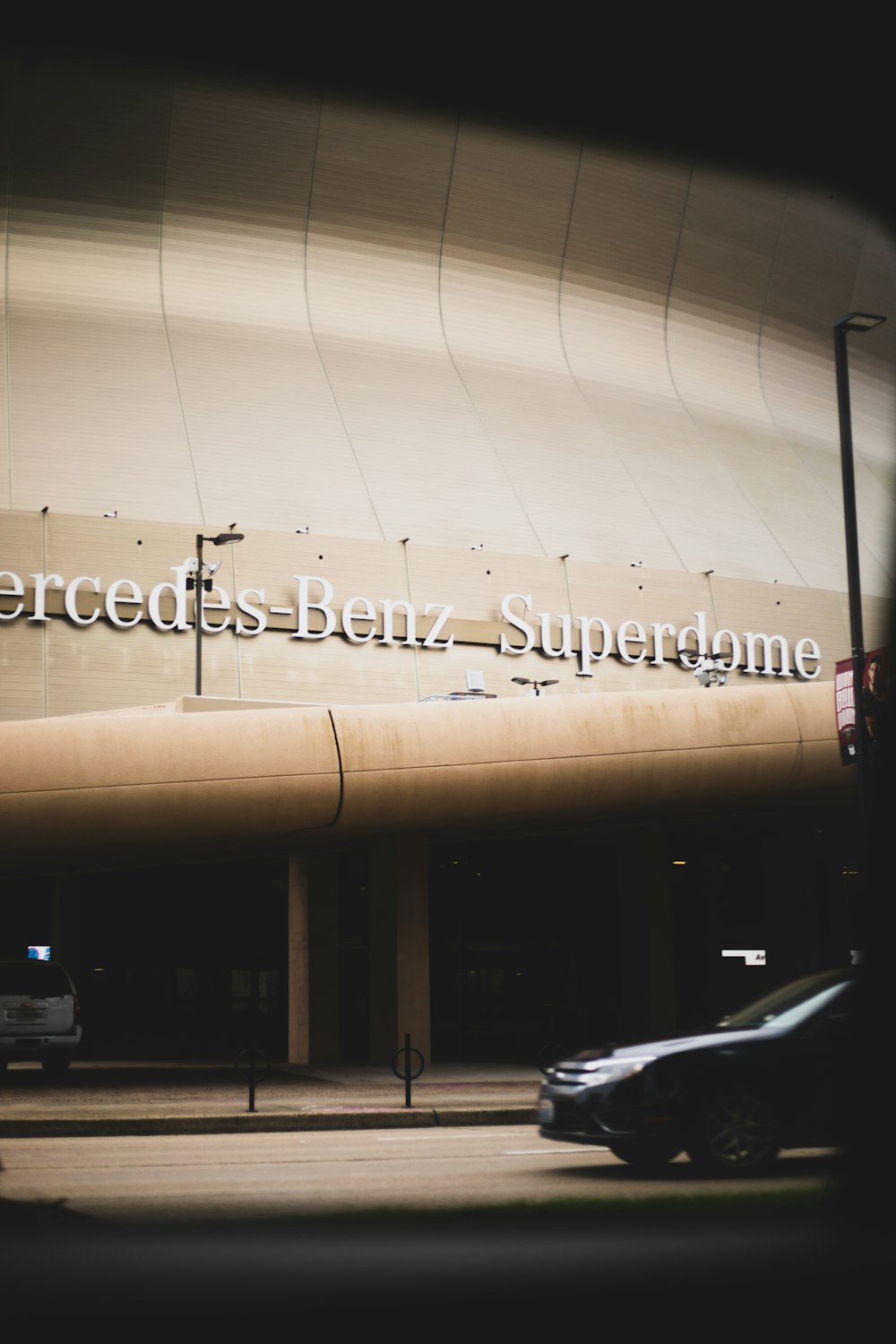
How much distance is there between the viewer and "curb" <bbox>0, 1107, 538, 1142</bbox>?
51.6 feet

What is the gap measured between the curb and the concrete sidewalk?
0.01 metres

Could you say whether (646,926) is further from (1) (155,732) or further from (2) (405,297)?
(2) (405,297)

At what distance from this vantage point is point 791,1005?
10.6m

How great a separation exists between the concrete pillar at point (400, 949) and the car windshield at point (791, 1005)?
12792 millimetres

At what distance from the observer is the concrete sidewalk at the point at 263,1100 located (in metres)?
16.0

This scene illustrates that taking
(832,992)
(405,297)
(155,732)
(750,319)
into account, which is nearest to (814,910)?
(155,732)

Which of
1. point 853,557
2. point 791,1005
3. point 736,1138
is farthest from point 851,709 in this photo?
point 736,1138

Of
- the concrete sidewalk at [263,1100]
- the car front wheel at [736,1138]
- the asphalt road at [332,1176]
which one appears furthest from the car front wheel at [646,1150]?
the concrete sidewalk at [263,1100]

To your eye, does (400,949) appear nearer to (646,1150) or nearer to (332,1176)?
(332,1176)

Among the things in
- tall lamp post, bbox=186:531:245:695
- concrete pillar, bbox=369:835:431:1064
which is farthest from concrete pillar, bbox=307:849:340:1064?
tall lamp post, bbox=186:531:245:695

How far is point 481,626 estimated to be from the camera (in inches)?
1635

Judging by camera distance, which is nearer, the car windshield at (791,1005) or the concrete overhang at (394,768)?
the car windshield at (791,1005)

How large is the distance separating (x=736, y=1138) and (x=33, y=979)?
16.6 metres

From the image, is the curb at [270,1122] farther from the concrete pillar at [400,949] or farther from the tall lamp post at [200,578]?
the tall lamp post at [200,578]
